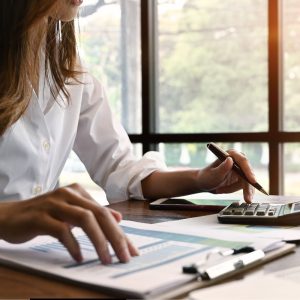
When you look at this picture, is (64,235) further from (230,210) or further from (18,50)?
(18,50)

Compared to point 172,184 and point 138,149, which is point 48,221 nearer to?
point 172,184

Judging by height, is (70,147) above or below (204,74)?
below

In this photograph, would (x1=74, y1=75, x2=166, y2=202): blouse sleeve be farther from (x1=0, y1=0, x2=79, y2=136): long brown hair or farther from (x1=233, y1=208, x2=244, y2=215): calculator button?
(x1=233, y1=208, x2=244, y2=215): calculator button

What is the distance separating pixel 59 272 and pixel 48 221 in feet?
0.26

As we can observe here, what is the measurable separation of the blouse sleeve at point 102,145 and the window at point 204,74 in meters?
1.39

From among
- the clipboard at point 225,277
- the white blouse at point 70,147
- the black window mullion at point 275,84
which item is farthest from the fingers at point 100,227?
the black window mullion at point 275,84

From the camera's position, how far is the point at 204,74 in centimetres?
300

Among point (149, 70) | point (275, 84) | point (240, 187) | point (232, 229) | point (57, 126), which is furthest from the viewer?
point (149, 70)

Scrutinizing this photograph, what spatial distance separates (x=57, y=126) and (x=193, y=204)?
17.8 inches

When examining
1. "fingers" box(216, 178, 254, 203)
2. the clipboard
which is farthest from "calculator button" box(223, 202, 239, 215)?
the clipboard

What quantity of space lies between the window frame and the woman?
1389 millimetres

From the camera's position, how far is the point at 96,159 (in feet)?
5.14

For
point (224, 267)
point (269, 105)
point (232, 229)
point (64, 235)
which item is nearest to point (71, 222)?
point (64, 235)

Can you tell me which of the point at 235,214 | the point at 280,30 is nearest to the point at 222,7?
the point at 280,30
